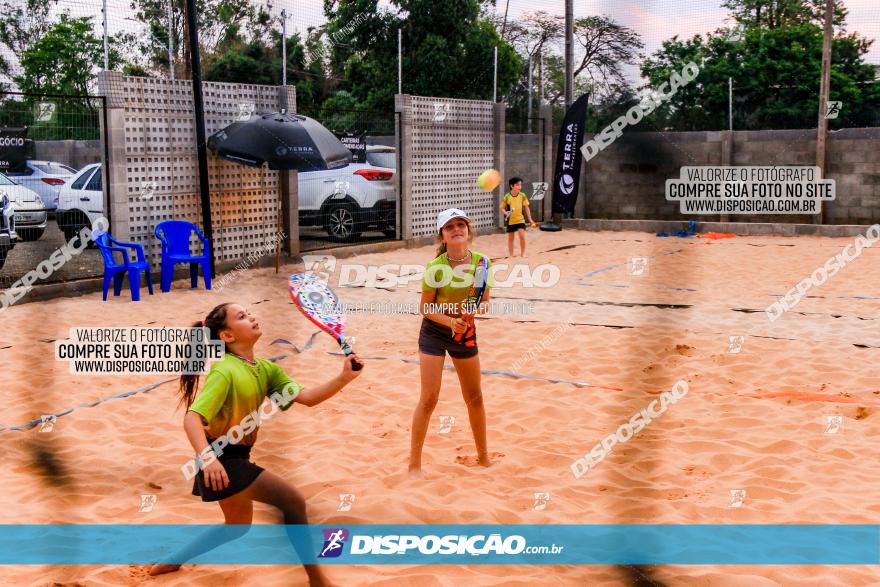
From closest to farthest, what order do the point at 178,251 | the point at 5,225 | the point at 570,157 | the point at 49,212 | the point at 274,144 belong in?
1. the point at 5,225
2. the point at 178,251
3. the point at 274,144
4. the point at 49,212
5. the point at 570,157

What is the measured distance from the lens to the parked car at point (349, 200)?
15289 millimetres

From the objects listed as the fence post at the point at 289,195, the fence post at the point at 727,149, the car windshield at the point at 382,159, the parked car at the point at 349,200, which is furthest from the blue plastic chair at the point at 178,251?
the fence post at the point at 727,149

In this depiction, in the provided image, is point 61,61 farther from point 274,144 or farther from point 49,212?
point 274,144

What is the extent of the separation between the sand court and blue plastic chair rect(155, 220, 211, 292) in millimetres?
851

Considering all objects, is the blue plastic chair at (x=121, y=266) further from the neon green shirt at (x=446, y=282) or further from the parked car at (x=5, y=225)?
the neon green shirt at (x=446, y=282)

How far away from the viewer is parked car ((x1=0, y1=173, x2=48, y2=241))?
12.3 meters

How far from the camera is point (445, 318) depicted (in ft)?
15.4

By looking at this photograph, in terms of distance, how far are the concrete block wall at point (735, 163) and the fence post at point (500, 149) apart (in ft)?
7.59

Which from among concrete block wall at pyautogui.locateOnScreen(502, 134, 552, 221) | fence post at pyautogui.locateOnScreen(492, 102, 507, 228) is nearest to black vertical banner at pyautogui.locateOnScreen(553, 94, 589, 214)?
concrete block wall at pyautogui.locateOnScreen(502, 134, 552, 221)

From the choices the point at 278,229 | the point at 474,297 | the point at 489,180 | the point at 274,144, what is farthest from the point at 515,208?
the point at 474,297

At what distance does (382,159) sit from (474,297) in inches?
476

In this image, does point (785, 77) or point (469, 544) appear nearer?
point (469, 544)

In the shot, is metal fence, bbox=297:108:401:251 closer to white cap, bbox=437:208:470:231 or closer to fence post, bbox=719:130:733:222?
fence post, bbox=719:130:733:222

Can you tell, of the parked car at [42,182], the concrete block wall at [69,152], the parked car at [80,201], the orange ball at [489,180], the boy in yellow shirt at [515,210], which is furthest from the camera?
the concrete block wall at [69,152]
